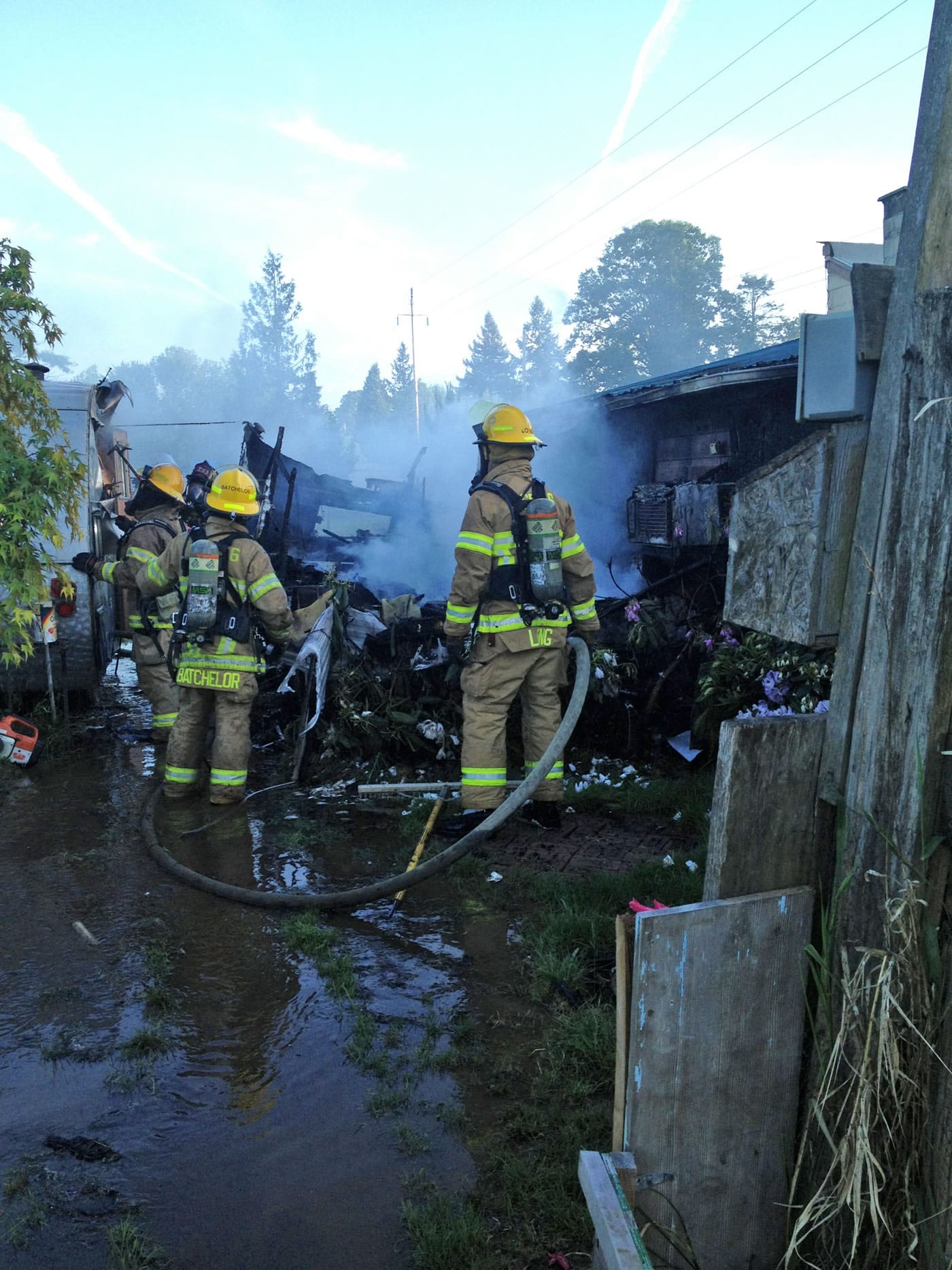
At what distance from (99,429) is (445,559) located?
397 cm

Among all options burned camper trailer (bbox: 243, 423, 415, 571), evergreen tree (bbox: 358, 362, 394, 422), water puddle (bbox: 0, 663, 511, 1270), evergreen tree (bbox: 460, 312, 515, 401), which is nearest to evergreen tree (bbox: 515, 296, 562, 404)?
evergreen tree (bbox: 460, 312, 515, 401)

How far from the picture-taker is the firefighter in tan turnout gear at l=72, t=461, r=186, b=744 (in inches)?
279

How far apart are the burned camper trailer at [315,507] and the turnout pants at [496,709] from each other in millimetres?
4277

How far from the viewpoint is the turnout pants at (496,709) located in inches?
201

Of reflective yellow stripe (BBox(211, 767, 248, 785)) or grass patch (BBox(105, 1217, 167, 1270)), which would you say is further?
reflective yellow stripe (BBox(211, 767, 248, 785))

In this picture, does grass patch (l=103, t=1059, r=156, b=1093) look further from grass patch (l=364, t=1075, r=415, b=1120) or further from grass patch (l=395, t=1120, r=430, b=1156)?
grass patch (l=395, t=1120, r=430, b=1156)

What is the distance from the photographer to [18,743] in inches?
255

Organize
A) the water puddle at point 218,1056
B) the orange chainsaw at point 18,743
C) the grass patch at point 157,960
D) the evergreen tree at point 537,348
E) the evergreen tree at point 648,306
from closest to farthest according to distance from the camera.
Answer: the water puddle at point 218,1056 < the grass patch at point 157,960 < the orange chainsaw at point 18,743 < the evergreen tree at point 648,306 < the evergreen tree at point 537,348

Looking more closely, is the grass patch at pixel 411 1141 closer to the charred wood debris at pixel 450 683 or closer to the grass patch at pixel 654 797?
the grass patch at pixel 654 797

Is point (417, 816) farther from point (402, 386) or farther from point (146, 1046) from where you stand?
point (402, 386)

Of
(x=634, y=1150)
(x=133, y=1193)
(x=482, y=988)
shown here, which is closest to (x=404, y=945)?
(x=482, y=988)

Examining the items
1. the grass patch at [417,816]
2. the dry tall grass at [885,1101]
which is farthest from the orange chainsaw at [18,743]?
the dry tall grass at [885,1101]

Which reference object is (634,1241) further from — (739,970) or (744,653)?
(744,653)

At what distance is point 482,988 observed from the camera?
349cm
